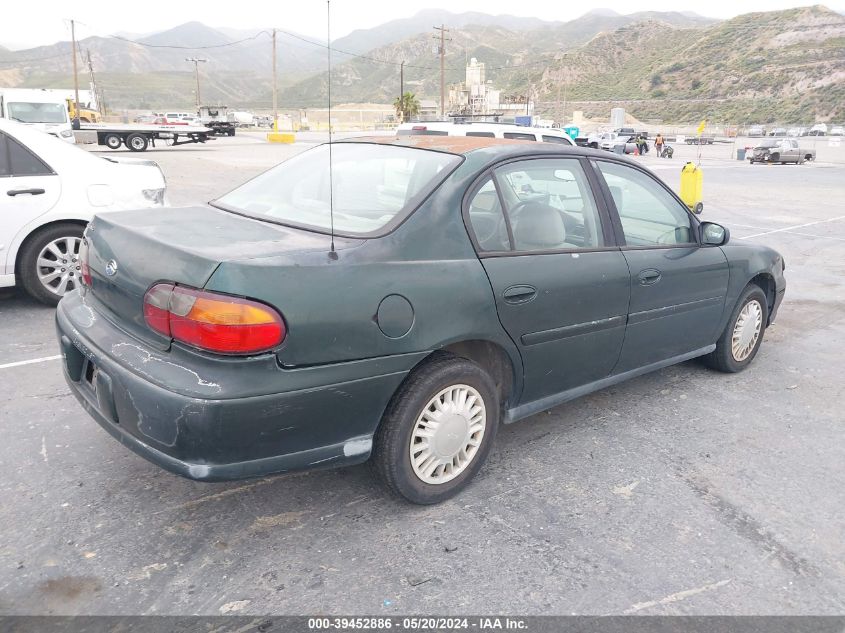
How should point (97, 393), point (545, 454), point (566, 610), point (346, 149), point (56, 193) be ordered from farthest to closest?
point (56, 193) → point (346, 149) → point (545, 454) → point (97, 393) → point (566, 610)

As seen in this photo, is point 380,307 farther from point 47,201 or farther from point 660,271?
point 47,201

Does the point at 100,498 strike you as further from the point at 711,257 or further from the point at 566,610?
the point at 711,257

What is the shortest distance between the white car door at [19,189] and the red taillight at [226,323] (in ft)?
12.3

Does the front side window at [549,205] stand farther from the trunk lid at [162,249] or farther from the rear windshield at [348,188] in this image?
the trunk lid at [162,249]

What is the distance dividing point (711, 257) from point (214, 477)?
320 cm

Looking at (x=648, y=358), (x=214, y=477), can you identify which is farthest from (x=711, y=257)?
(x=214, y=477)

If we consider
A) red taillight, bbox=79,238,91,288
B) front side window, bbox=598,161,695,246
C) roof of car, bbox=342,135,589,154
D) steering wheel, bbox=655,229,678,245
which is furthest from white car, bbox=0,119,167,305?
steering wheel, bbox=655,229,678,245

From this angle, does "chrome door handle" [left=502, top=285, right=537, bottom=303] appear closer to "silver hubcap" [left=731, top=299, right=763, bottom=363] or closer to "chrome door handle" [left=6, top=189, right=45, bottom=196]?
"silver hubcap" [left=731, top=299, right=763, bottom=363]

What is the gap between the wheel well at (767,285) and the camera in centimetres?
476

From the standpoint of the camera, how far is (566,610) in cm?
235

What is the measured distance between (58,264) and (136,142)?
2632 cm

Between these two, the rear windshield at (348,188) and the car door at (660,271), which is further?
the car door at (660,271)

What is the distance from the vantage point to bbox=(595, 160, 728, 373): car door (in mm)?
3674

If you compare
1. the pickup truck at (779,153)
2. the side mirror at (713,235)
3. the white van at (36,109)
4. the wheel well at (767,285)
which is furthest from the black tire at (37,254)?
the pickup truck at (779,153)
